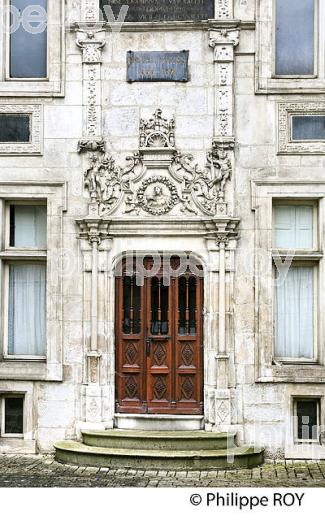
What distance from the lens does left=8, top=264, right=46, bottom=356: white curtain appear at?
559 inches

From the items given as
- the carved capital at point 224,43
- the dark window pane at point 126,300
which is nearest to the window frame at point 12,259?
the dark window pane at point 126,300

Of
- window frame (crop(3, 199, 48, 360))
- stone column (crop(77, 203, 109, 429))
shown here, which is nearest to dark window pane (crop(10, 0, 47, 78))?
window frame (crop(3, 199, 48, 360))

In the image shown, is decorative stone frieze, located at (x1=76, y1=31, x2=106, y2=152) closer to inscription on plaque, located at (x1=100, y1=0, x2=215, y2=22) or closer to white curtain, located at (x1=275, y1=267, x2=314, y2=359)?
inscription on plaque, located at (x1=100, y1=0, x2=215, y2=22)

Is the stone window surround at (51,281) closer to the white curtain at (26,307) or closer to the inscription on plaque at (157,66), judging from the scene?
the white curtain at (26,307)

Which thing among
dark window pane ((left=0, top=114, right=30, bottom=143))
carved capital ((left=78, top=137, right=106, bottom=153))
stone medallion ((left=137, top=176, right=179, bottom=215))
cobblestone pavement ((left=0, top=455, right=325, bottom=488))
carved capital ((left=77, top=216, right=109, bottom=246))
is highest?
dark window pane ((left=0, top=114, right=30, bottom=143))

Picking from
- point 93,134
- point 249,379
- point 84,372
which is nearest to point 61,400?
point 84,372

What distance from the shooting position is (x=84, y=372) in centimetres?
1384

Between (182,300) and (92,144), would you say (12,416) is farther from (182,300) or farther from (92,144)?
(92,144)

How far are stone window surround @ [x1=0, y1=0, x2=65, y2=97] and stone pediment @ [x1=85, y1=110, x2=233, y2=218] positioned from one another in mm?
1242

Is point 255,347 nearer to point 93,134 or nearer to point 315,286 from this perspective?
point 315,286

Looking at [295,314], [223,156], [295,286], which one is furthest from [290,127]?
[295,314]

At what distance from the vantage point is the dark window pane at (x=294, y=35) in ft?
45.6

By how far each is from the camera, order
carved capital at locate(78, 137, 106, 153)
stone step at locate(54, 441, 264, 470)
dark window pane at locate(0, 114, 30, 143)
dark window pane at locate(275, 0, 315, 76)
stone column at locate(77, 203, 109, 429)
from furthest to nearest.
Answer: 1. dark window pane at locate(0, 114, 30, 143)
2. dark window pane at locate(275, 0, 315, 76)
3. carved capital at locate(78, 137, 106, 153)
4. stone column at locate(77, 203, 109, 429)
5. stone step at locate(54, 441, 264, 470)

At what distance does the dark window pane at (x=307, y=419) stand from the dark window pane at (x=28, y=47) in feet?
20.1
